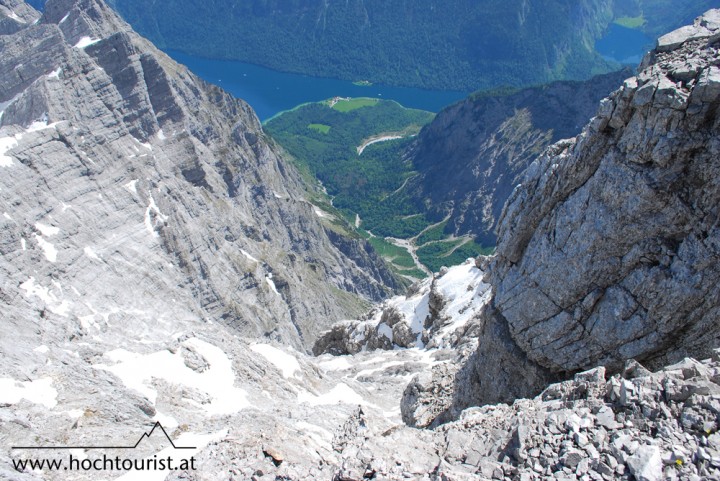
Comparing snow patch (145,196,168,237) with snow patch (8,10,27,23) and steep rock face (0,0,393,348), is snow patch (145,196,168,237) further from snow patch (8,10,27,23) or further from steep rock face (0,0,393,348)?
snow patch (8,10,27,23)

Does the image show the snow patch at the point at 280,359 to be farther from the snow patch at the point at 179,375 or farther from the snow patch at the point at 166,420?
the snow patch at the point at 166,420

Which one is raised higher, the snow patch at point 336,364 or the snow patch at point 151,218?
the snow patch at point 151,218

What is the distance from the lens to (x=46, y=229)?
9444 centimetres

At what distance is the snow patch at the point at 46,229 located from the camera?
307 feet

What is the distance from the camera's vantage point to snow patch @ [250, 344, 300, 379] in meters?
58.9

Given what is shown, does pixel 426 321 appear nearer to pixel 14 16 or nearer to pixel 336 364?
pixel 336 364

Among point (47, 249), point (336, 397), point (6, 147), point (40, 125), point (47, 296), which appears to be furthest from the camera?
point (40, 125)

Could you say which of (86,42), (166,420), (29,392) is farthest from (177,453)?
(86,42)

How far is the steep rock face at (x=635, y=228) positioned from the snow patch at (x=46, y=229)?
3237 inches

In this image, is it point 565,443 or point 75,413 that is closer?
point 565,443

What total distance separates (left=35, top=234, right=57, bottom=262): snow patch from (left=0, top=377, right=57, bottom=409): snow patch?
182 ft

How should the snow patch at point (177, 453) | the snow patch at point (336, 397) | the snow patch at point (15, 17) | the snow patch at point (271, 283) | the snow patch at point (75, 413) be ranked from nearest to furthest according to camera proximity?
the snow patch at point (177, 453) < the snow patch at point (75, 413) < the snow patch at point (336, 397) < the snow patch at point (271, 283) < the snow patch at point (15, 17)

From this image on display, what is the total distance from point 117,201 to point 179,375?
68.7 meters

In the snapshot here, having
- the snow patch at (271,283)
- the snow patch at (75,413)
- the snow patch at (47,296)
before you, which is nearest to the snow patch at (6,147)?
the snow patch at (47,296)
